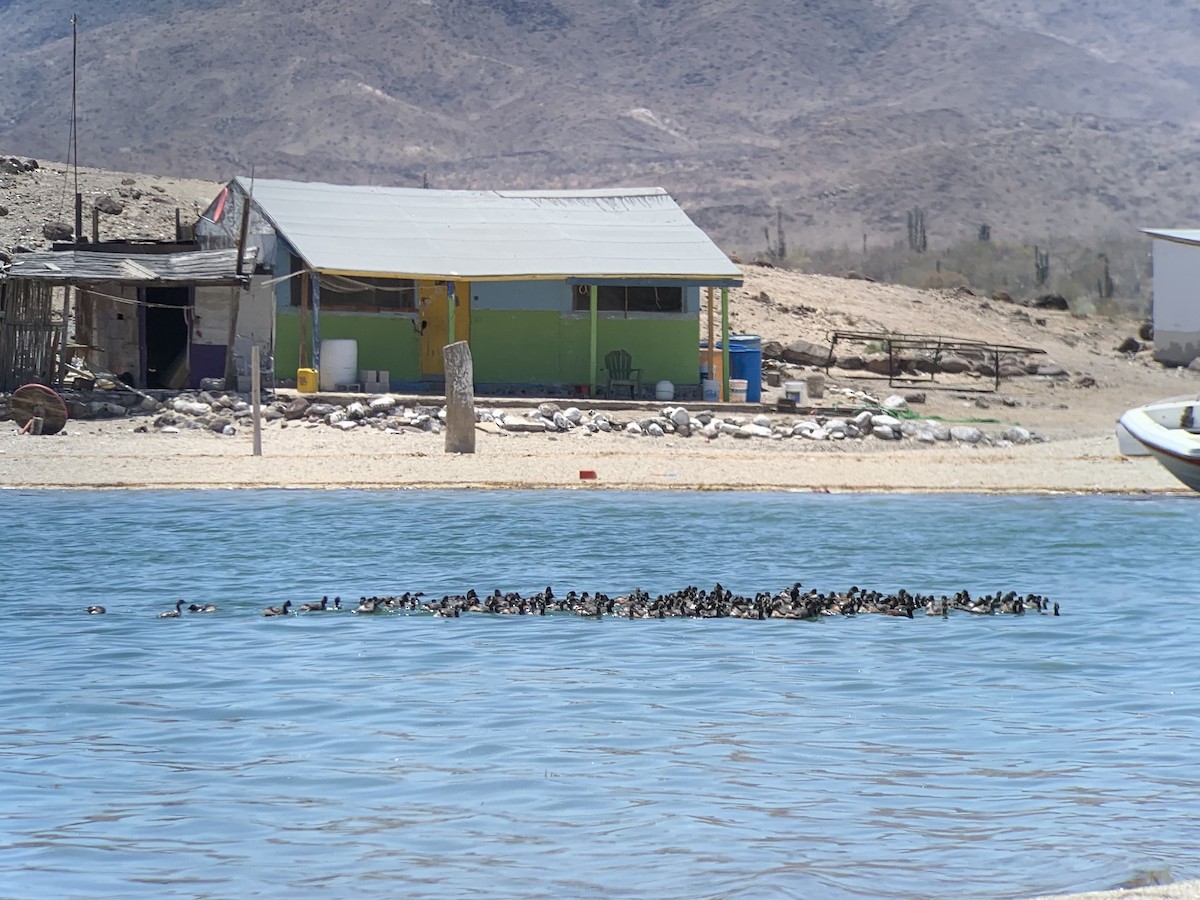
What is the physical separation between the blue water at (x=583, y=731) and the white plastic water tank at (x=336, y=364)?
512 inches

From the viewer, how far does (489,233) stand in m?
34.7

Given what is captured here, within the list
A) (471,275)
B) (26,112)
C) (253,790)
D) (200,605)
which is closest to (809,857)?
(253,790)

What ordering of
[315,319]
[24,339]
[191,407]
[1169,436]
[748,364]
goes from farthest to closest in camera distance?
[748,364]
[315,319]
[24,339]
[191,407]
[1169,436]

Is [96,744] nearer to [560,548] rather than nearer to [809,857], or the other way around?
[809,857]

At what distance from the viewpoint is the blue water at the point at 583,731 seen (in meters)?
7.30

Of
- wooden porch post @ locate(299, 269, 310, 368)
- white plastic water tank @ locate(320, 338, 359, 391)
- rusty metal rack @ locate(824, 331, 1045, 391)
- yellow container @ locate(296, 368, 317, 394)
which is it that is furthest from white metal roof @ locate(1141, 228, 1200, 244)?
yellow container @ locate(296, 368, 317, 394)

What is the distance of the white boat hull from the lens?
21.9 m

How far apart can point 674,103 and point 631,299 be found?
74.2m

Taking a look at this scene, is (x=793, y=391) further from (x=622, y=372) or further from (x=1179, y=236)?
(x=1179, y=236)

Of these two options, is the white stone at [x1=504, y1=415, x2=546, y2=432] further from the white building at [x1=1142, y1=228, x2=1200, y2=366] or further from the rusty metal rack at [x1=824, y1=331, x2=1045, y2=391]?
the white building at [x1=1142, y1=228, x2=1200, y2=366]

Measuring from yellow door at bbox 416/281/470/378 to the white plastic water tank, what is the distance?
1768 mm

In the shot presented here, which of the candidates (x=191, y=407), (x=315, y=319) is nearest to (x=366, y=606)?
(x=191, y=407)

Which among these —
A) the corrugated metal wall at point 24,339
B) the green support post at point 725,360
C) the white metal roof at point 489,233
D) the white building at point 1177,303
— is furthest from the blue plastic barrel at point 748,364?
the white building at point 1177,303

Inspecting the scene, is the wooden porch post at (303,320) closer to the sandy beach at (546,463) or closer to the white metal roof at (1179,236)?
the sandy beach at (546,463)
